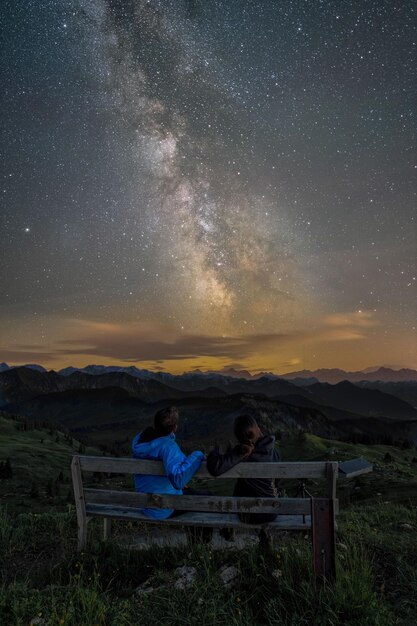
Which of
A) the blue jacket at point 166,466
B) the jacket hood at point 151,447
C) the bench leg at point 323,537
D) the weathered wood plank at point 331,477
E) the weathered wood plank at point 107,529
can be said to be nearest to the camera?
Answer: the bench leg at point 323,537

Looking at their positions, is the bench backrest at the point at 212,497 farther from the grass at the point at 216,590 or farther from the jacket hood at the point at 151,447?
the grass at the point at 216,590

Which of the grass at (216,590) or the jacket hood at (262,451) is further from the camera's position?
the jacket hood at (262,451)

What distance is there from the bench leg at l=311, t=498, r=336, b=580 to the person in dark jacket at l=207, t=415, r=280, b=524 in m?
0.85

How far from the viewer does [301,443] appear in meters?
60.6

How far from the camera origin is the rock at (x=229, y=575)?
5.05 metres

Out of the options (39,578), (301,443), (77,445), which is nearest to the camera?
(39,578)

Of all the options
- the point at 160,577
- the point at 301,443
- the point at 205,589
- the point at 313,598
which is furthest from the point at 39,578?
the point at 301,443

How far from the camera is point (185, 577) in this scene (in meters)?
5.26

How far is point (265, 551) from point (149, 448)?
1.86 meters

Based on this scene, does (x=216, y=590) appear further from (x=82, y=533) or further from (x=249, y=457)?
(x=82, y=533)

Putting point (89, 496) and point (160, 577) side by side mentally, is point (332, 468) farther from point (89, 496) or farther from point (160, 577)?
point (89, 496)

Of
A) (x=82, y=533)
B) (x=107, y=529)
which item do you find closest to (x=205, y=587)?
(x=82, y=533)

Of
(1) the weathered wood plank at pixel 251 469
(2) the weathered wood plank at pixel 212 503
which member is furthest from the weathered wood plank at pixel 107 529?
(1) the weathered wood plank at pixel 251 469

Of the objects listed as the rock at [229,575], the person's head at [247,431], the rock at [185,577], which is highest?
the person's head at [247,431]
